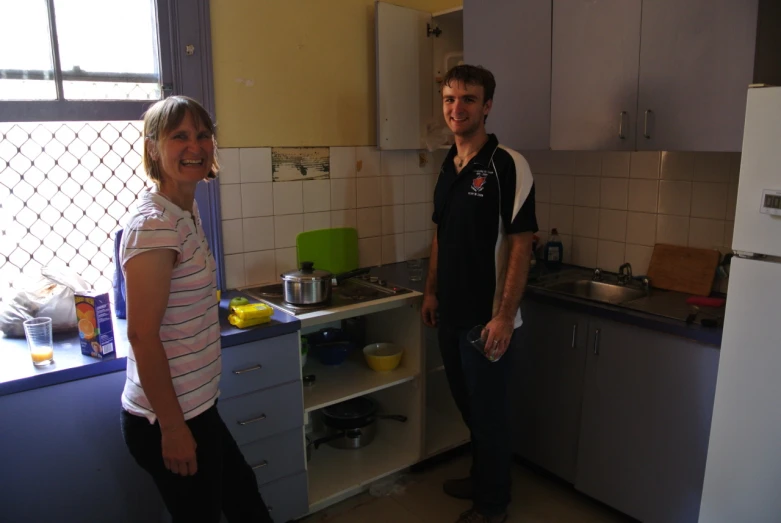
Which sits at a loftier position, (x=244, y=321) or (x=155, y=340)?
(x=155, y=340)

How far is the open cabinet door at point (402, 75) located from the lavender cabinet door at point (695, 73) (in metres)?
1.06

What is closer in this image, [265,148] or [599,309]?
[599,309]

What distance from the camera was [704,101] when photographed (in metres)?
1.95

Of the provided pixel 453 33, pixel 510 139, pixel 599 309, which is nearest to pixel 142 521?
pixel 599 309

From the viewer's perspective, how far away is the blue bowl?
257 cm

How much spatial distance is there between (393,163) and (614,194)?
98 centimetres

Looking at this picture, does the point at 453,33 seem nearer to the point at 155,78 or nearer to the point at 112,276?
the point at 155,78

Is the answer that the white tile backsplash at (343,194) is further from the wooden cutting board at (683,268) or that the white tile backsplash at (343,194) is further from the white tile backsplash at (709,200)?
the white tile backsplash at (709,200)

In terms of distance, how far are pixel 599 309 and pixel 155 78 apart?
1765 millimetres

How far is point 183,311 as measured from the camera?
140 cm

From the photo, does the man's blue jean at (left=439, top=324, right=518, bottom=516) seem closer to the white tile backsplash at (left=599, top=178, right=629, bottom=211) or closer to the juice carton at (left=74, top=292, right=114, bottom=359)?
the white tile backsplash at (left=599, top=178, right=629, bottom=211)

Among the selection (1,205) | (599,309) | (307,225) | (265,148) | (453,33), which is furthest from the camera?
(453,33)

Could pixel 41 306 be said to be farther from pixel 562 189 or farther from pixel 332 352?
pixel 562 189

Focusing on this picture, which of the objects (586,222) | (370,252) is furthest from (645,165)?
(370,252)
